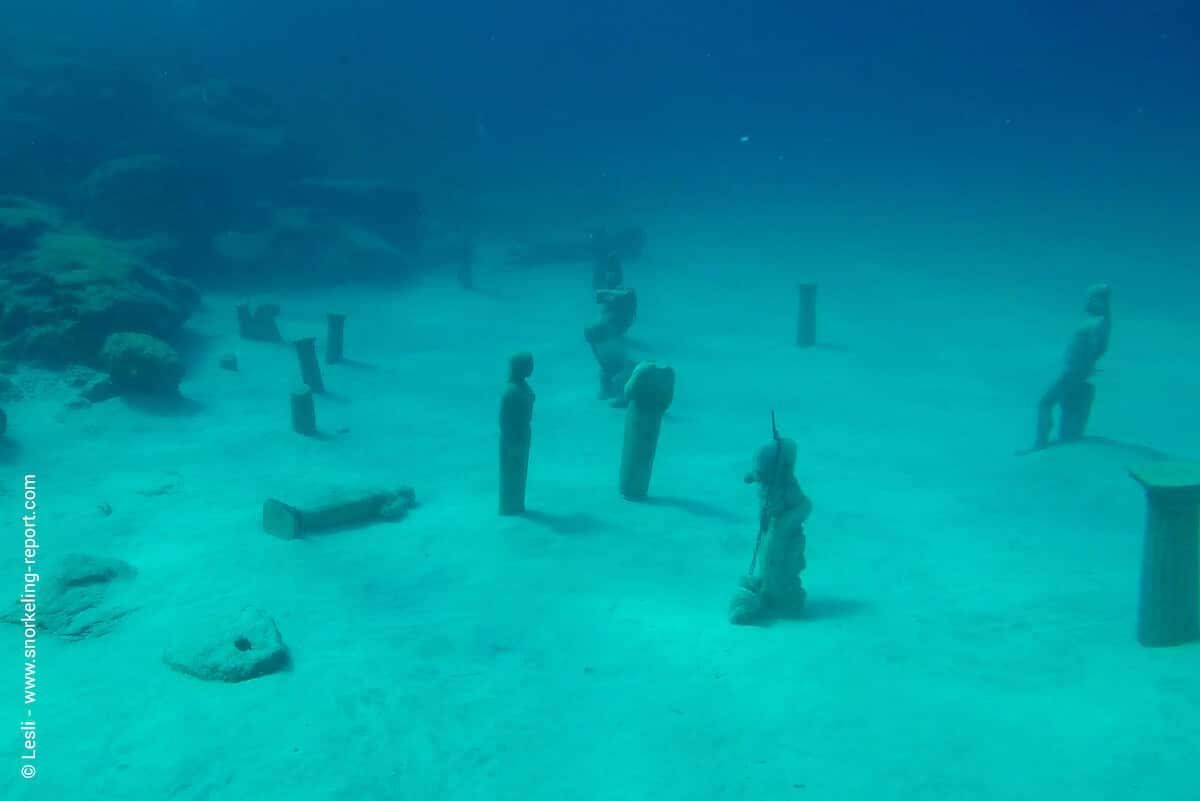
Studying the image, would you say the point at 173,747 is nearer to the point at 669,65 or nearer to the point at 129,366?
the point at 129,366

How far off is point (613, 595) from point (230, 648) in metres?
3.56

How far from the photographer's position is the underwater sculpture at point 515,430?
9.59 meters

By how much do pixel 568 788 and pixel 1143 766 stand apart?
136 inches

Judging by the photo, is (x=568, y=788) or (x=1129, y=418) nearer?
(x=568, y=788)

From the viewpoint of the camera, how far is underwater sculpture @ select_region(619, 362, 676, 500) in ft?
34.2

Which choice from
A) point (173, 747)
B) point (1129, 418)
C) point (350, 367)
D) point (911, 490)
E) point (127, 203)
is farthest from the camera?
point (127, 203)

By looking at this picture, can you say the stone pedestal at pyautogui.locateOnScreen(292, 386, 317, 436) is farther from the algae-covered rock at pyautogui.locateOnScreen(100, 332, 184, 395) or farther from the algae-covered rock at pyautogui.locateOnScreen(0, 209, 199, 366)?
the algae-covered rock at pyautogui.locateOnScreen(0, 209, 199, 366)

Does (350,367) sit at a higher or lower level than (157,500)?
higher

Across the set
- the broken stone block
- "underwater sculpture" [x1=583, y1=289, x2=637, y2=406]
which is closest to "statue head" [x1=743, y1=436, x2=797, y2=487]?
the broken stone block

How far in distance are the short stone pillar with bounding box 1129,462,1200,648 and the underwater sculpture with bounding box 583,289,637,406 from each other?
10272 millimetres

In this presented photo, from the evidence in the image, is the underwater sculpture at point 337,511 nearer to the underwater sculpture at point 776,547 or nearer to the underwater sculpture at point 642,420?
the underwater sculpture at point 642,420

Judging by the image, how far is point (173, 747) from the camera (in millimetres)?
4984

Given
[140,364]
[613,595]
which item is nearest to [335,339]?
[140,364]

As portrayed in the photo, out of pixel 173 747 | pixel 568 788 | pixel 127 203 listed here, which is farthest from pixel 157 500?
pixel 127 203
